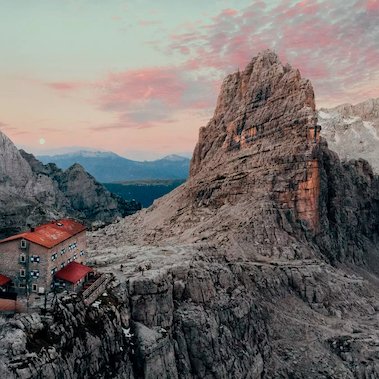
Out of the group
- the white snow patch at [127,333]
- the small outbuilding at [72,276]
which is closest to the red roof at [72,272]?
the small outbuilding at [72,276]

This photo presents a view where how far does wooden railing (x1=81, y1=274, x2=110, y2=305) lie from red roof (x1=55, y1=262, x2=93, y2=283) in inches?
99.2

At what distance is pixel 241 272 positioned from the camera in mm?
123750

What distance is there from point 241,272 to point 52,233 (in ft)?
179

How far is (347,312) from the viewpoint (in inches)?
5074

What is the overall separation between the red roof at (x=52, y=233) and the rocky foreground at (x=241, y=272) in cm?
1099

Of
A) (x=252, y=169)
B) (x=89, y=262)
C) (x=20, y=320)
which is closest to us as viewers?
(x=20, y=320)

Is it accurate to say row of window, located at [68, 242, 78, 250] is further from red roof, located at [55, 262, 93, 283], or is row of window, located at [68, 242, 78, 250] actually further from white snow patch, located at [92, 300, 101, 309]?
white snow patch, located at [92, 300, 101, 309]

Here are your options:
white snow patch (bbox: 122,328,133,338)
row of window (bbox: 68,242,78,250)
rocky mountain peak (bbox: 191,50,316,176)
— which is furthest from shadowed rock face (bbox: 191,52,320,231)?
white snow patch (bbox: 122,328,133,338)

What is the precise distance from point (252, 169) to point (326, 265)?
3917cm

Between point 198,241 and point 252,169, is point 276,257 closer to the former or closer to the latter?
point 198,241

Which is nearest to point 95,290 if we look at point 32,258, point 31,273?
point 31,273

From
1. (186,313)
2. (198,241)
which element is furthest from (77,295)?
(198,241)

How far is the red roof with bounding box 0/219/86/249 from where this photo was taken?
79.9 metres

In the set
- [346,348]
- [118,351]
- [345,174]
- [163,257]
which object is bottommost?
[346,348]
